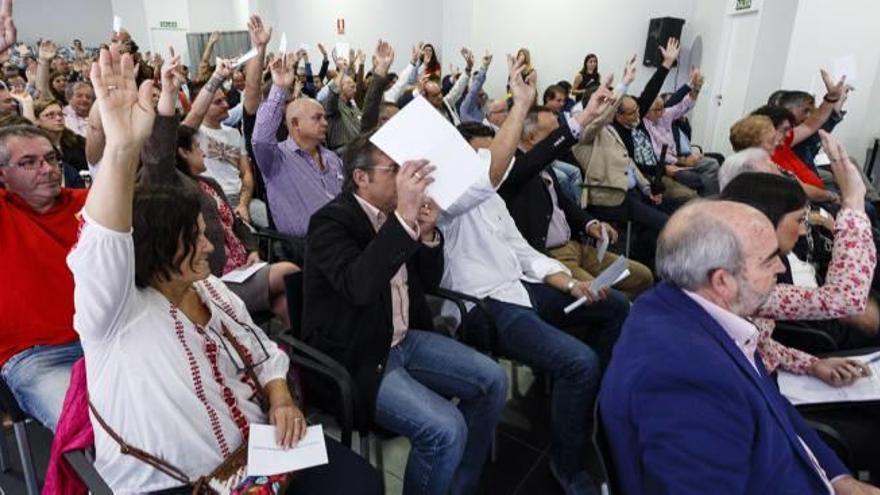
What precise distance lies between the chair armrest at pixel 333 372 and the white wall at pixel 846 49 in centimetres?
570

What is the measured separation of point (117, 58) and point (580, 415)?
1.75 meters

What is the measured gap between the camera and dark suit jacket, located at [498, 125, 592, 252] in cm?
228

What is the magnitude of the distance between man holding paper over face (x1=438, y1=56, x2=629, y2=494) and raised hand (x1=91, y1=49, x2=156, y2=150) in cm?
93

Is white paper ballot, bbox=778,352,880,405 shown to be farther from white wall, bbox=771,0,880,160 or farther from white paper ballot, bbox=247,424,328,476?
white wall, bbox=771,0,880,160

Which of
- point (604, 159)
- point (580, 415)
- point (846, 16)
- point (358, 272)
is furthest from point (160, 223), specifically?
point (846, 16)

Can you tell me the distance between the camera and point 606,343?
2414 millimetres

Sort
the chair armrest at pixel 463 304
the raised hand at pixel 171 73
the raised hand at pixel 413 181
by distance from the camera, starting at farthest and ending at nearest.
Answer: the chair armrest at pixel 463 304, the raised hand at pixel 171 73, the raised hand at pixel 413 181

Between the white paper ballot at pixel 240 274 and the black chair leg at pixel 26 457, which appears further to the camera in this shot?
the white paper ballot at pixel 240 274

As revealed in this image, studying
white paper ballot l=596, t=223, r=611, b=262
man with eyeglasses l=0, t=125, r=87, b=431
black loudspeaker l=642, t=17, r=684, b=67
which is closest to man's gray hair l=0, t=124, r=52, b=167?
man with eyeglasses l=0, t=125, r=87, b=431

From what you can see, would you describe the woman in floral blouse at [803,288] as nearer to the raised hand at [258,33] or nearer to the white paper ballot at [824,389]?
the white paper ballot at [824,389]

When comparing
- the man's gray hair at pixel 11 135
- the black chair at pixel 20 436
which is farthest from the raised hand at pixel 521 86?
the black chair at pixel 20 436

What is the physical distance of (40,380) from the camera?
5.39 feet

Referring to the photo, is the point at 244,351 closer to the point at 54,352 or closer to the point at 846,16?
the point at 54,352

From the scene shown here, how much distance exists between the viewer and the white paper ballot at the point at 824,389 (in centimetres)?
159
